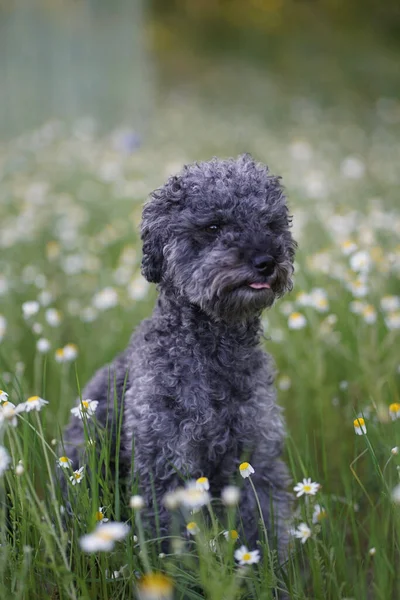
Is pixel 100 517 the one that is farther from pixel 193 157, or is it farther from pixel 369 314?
pixel 193 157

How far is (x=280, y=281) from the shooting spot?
2.87 meters

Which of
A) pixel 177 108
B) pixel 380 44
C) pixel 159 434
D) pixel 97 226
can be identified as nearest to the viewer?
pixel 159 434

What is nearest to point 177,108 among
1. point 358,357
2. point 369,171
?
point 369,171

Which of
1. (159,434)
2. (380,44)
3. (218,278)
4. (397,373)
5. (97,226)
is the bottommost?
(159,434)

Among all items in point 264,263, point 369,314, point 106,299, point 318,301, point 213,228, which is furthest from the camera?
point 106,299

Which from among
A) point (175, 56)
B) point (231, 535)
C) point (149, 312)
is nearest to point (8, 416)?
point (231, 535)

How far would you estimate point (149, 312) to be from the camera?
5289 millimetres

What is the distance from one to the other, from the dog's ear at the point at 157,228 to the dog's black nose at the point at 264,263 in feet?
1.68

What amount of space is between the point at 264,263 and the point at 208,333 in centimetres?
50

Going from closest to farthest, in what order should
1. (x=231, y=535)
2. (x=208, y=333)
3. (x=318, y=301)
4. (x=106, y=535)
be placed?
(x=106, y=535) → (x=231, y=535) → (x=208, y=333) → (x=318, y=301)

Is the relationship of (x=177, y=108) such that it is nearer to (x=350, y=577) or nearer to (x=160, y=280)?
(x=160, y=280)

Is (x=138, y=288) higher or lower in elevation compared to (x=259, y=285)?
higher

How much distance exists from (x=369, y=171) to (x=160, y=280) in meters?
7.72

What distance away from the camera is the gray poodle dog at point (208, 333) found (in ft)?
9.31
